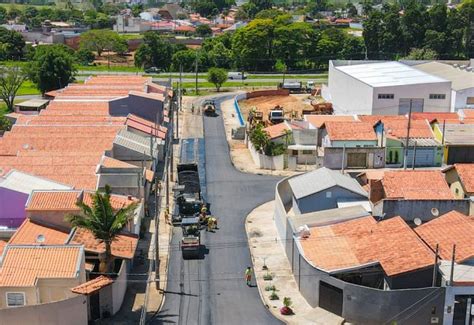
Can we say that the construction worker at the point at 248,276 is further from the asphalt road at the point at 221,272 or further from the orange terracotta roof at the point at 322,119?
the orange terracotta roof at the point at 322,119

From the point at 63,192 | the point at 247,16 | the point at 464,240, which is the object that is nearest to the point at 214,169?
the point at 63,192

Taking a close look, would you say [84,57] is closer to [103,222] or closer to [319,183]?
[319,183]

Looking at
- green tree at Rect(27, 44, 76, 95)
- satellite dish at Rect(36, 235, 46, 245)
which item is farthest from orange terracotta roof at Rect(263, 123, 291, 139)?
green tree at Rect(27, 44, 76, 95)

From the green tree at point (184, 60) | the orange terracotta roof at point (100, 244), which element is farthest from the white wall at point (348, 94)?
the orange terracotta roof at point (100, 244)

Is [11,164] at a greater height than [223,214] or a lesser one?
greater

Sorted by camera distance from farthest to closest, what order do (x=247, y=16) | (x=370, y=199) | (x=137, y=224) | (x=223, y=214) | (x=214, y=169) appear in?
(x=247, y=16)
(x=214, y=169)
(x=223, y=214)
(x=370, y=199)
(x=137, y=224)

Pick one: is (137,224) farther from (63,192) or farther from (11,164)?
(11,164)

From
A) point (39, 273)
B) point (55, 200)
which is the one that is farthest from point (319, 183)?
point (39, 273)
